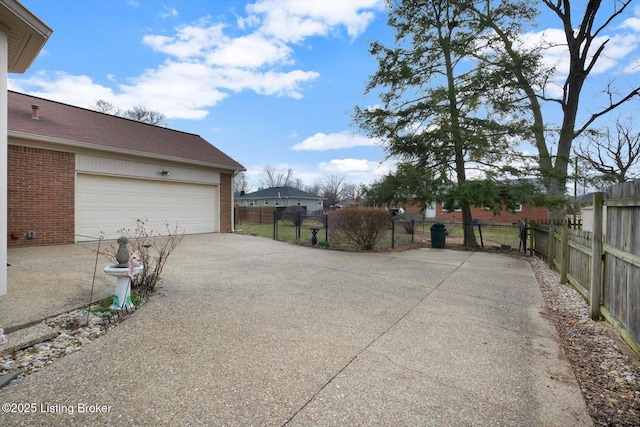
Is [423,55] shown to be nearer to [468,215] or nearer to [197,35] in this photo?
[468,215]

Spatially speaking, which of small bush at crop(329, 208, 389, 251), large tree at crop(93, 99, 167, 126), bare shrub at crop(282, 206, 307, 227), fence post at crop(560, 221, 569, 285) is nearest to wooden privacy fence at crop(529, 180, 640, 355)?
fence post at crop(560, 221, 569, 285)

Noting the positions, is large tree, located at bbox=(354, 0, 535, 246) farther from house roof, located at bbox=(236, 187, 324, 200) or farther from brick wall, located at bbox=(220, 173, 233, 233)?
house roof, located at bbox=(236, 187, 324, 200)

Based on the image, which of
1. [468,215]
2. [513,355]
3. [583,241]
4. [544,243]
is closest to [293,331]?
[513,355]

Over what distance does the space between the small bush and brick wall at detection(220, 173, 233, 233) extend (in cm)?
572

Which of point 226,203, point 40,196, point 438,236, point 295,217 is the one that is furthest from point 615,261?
point 295,217

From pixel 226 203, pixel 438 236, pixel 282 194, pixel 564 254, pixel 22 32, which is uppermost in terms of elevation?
pixel 22 32

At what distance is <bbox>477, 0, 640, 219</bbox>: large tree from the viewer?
1154 centimetres

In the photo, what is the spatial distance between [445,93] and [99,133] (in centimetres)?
1199

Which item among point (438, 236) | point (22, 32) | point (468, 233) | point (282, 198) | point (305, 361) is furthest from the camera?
point (282, 198)

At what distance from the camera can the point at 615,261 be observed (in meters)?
3.59

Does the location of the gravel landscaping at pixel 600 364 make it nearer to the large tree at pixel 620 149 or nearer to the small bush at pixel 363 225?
the small bush at pixel 363 225

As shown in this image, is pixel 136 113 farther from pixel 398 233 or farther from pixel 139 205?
pixel 398 233

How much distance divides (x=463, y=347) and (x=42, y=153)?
11.2 m

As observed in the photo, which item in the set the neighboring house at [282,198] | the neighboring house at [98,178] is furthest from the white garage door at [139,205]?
the neighboring house at [282,198]
